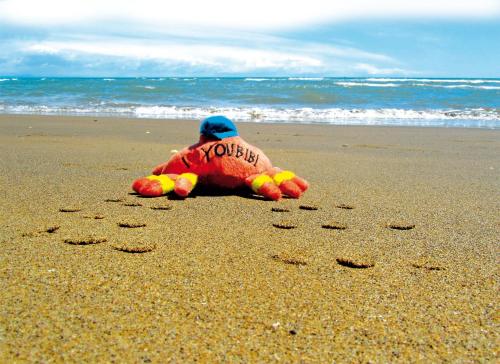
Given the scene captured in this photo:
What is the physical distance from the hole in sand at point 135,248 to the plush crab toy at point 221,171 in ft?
4.21

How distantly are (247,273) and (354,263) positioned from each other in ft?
1.75

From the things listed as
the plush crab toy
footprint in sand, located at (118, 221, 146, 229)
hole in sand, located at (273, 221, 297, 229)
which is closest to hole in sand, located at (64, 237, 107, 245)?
footprint in sand, located at (118, 221, 146, 229)

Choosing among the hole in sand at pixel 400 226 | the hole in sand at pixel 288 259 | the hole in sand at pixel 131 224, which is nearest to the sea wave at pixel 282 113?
the hole in sand at pixel 400 226

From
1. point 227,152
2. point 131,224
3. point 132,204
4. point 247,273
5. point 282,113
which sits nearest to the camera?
point 247,273

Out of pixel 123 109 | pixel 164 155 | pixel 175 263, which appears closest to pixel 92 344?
pixel 175 263

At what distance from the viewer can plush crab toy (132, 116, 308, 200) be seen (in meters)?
4.03

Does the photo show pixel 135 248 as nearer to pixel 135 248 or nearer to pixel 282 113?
pixel 135 248

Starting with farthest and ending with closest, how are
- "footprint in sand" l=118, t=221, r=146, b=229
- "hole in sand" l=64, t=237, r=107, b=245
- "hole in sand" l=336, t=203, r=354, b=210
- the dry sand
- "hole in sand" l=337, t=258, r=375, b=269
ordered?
"hole in sand" l=336, t=203, r=354, b=210
"footprint in sand" l=118, t=221, r=146, b=229
"hole in sand" l=64, t=237, r=107, b=245
"hole in sand" l=337, t=258, r=375, b=269
the dry sand

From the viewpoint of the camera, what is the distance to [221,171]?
410cm

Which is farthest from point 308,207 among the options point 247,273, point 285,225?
point 247,273

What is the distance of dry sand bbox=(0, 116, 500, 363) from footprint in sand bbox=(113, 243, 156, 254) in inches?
0.4

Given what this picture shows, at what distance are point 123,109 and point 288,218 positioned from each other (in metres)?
15.1

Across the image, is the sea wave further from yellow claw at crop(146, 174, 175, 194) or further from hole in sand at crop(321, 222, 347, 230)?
hole in sand at crop(321, 222, 347, 230)

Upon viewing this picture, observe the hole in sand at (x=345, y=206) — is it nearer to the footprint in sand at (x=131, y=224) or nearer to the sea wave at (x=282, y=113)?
the footprint in sand at (x=131, y=224)
